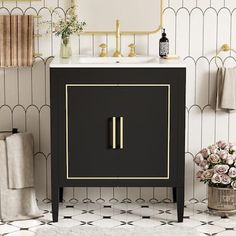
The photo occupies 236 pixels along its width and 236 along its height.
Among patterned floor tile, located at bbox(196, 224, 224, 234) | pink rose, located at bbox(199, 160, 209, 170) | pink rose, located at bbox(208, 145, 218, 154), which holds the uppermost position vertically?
pink rose, located at bbox(208, 145, 218, 154)

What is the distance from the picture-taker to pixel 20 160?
484 cm

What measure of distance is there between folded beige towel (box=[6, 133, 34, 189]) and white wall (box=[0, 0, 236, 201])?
12.1 inches

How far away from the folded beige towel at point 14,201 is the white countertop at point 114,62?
0.66m

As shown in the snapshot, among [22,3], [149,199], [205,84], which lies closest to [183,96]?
[205,84]

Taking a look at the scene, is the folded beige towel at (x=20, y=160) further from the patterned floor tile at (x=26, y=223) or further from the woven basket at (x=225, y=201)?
the woven basket at (x=225, y=201)

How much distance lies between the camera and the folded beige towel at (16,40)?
5.03m

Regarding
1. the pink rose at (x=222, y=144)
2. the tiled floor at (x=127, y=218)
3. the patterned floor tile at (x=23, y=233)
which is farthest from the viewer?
the pink rose at (x=222, y=144)

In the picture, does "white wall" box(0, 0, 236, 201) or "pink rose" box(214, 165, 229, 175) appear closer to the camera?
"pink rose" box(214, 165, 229, 175)

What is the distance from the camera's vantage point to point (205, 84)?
17.1 ft

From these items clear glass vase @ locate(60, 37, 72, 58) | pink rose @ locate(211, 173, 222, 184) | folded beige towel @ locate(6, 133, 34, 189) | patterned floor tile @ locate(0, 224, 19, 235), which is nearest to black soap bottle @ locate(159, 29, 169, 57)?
clear glass vase @ locate(60, 37, 72, 58)

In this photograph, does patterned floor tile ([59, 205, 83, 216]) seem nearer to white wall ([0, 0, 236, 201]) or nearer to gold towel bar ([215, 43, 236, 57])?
white wall ([0, 0, 236, 201])

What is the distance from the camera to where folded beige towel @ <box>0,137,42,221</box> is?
478cm

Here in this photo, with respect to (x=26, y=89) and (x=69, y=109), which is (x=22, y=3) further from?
(x=69, y=109)

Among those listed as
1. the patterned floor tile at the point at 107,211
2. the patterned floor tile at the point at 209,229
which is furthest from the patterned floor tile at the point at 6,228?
the patterned floor tile at the point at 209,229
